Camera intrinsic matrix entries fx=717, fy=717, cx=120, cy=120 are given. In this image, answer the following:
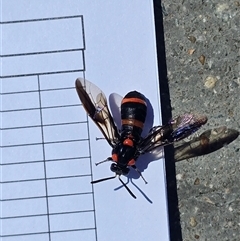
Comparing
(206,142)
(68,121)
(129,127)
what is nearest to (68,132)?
(68,121)

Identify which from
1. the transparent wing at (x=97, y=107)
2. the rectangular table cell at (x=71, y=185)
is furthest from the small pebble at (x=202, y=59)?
the rectangular table cell at (x=71, y=185)

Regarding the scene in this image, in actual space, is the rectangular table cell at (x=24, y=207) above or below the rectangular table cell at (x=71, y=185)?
below

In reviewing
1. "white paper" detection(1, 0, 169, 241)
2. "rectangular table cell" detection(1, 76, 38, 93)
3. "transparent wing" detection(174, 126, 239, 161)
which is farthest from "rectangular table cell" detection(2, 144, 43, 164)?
"transparent wing" detection(174, 126, 239, 161)

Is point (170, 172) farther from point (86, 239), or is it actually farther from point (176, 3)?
point (176, 3)

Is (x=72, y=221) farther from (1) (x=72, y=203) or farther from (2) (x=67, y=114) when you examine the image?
(2) (x=67, y=114)

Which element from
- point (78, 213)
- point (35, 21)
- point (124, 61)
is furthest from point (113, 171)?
point (35, 21)

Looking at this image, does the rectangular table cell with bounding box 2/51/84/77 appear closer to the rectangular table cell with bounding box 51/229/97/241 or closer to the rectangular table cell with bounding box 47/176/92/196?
the rectangular table cell with bounding box 47/176/92/196

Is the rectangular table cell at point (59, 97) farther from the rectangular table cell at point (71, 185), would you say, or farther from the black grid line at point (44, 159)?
the rectangular table cell at point (71, 185)
